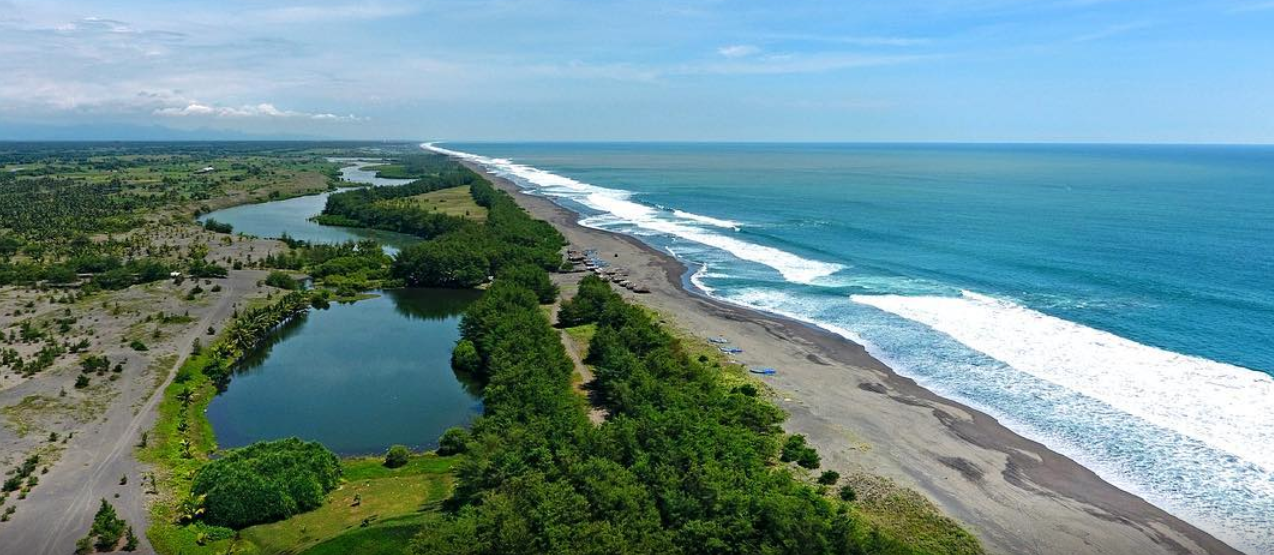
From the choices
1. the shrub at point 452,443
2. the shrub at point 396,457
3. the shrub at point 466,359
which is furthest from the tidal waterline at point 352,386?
the shrub at point 396,457

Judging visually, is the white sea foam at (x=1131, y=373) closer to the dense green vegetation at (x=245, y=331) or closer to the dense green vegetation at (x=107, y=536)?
the dense green vegetation at (x=107, y=536)

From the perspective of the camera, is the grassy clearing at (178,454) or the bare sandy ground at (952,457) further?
the bare sandy ground at (952,457)

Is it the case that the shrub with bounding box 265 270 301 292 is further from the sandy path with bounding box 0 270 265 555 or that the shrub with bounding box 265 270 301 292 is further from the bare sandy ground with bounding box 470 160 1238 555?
the bare sandy ground with bounding box 470 160 1238 555

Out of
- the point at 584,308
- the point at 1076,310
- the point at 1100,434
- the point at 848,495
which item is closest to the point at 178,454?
the point at 584,308

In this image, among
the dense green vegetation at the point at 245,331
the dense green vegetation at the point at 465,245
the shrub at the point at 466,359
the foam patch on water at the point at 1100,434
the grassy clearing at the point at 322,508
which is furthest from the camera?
the dense green vegetation at the point at 465,245

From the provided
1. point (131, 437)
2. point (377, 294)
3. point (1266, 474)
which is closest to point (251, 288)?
point (377, 294)

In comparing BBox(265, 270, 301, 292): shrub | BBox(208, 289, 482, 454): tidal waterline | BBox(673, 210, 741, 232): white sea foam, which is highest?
BBox(673, 210, 741, 232): white sea foam

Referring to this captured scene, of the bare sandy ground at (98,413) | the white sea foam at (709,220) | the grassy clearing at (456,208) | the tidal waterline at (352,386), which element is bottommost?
the tidal waterline at (352,386)

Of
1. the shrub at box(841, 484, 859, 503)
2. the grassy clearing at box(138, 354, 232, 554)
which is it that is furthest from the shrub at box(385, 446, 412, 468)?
the shrub at box(841, 484, 859, 503)
